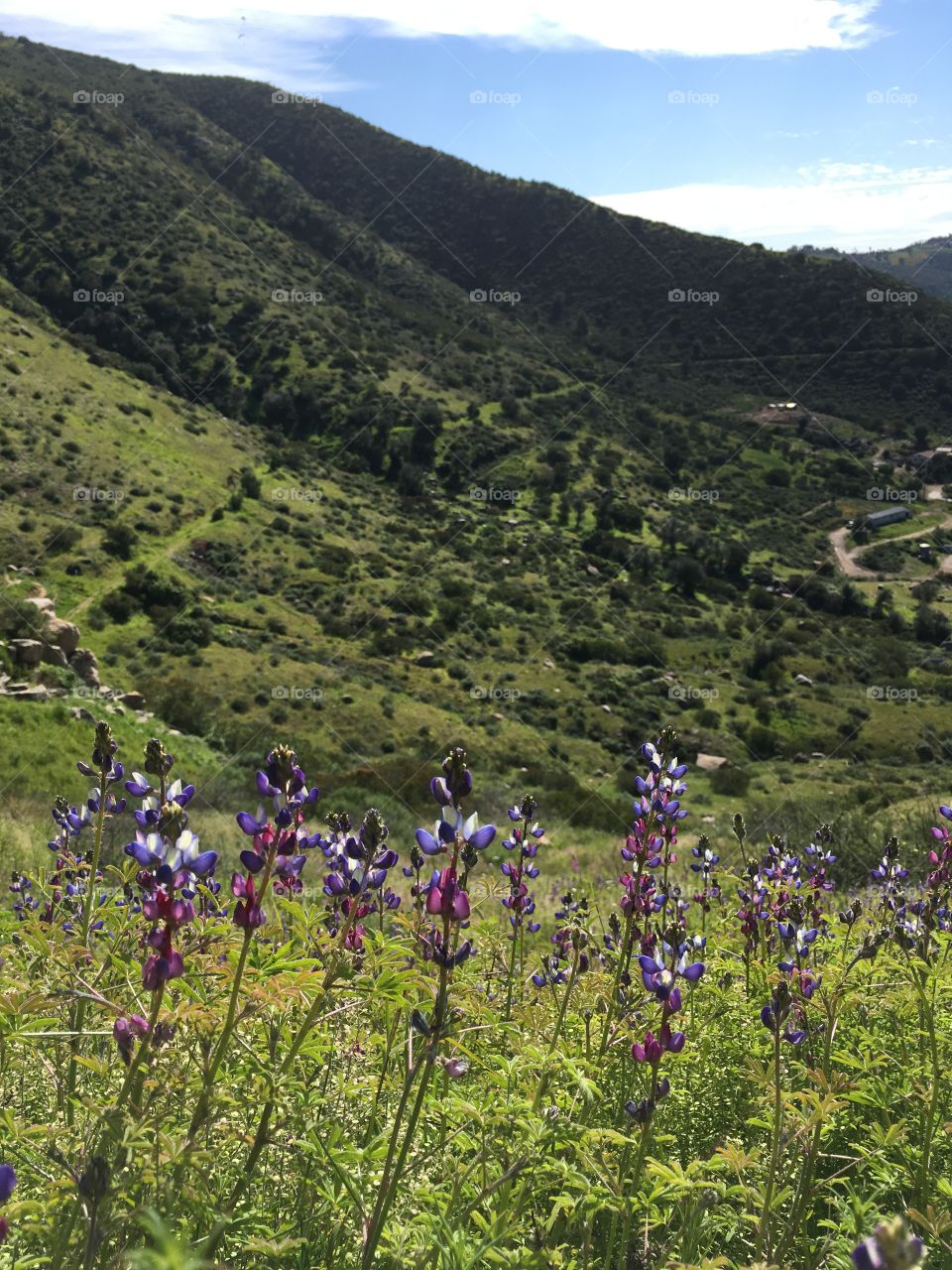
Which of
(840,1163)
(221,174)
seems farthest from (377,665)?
(221,174)

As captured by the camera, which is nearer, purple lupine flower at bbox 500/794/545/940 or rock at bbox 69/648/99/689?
purple lupine flower at bbox 500/794/545/940

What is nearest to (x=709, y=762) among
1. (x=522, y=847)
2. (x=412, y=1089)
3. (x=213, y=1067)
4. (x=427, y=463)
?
(x=522, y=847)

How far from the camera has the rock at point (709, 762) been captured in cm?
3691

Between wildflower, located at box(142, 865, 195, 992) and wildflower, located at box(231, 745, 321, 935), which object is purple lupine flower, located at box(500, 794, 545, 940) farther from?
wildflower, located at box(142, 865, 195, 992)

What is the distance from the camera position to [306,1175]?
283 cm

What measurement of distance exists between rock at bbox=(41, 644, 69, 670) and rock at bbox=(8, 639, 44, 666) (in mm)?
490

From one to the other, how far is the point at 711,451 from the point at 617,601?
3601 centimetres

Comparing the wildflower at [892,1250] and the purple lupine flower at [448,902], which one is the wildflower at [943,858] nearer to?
the purple lupine flower at [448,902]

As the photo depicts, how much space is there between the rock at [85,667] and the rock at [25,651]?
1707mm

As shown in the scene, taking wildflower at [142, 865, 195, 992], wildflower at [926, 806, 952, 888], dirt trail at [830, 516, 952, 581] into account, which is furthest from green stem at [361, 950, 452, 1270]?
dirt trail at [830, 516, 952, 581]

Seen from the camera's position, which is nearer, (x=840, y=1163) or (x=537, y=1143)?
(x=537, y=1143)

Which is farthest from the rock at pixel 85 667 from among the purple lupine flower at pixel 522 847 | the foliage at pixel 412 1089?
the purple lupine flower at pixel 522 847

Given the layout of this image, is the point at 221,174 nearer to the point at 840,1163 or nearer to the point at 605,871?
the point at 605,871

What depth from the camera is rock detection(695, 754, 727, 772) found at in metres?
36.9
